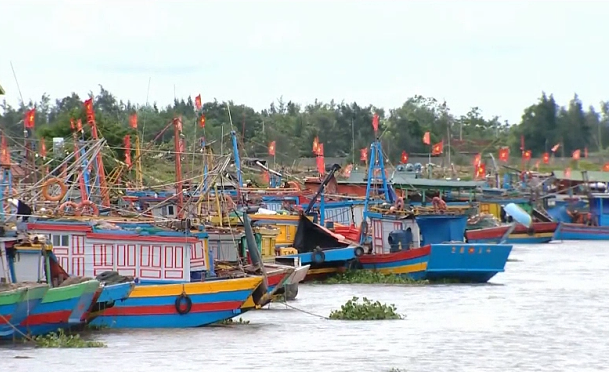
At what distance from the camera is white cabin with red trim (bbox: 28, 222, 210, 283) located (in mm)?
26281

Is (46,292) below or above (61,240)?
below

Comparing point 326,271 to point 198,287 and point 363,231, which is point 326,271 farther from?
point 198,287

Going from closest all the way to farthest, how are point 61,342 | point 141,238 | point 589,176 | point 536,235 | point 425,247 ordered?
point 61,342, point 141,238, point 425,247, point 536,235, point 589,176

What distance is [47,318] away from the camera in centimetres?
2367

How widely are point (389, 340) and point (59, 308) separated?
6568 mm

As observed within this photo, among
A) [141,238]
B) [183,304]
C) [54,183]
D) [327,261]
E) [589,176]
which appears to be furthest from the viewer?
[589,176]

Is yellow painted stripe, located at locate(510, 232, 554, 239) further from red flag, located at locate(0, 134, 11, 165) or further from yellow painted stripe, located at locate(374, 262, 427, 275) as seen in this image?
red flag, located at locate(0, 134, 11, 165)

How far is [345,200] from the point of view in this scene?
152 feet

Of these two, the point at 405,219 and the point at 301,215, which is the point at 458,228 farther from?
the point at 301,215

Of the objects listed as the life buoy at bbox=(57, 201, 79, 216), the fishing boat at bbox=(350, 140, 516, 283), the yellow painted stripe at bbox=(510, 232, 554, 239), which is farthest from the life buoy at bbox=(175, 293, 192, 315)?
the yellow painted stripe at bbox=(510, 232, 554, 239)

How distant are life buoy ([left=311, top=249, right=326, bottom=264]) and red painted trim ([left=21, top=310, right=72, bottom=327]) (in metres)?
14.0

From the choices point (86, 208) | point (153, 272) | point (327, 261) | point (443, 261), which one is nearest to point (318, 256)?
point (327, 261)

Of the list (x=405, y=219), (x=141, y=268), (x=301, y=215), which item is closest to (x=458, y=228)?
(x=405, y=219)

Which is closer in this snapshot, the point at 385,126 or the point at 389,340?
the point at 389,340
